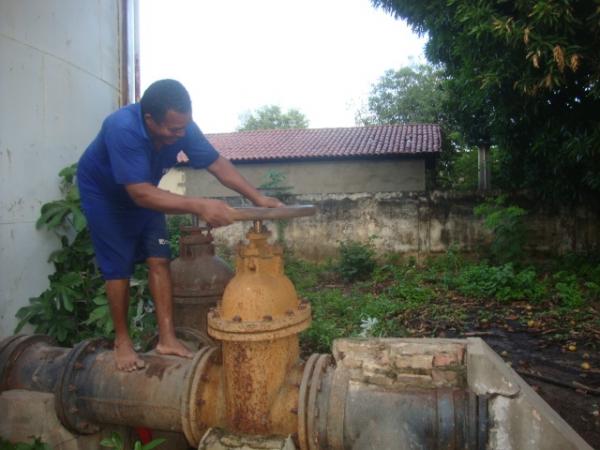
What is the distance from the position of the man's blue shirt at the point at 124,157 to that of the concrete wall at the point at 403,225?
7.83 meters

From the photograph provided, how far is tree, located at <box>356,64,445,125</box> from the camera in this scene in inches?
1017

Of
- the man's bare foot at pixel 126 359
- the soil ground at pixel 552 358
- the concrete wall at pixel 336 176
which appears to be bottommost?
the soil ground at pixel 552 358

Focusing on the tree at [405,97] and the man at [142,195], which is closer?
the man at [142,195]

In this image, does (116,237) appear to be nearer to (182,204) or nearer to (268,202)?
(182,204)

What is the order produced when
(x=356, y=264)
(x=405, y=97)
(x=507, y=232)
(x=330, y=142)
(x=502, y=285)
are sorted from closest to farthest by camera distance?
(x=502, y=285)
(x=507, y=232)
(x=356, y=264)
(x=330, y=142)
(x=405, y=97)

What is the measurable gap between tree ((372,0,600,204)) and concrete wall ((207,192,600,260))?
0.81 metres

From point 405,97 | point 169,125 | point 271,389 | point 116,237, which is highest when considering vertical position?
point 405,97

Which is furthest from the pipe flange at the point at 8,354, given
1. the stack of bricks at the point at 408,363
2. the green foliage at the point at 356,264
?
the green foliage at the point at 356,264

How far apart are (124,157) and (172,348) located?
1.01 metres

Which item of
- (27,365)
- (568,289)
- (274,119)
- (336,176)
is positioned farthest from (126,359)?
(274,119)

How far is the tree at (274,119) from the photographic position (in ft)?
122

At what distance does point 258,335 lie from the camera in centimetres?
195

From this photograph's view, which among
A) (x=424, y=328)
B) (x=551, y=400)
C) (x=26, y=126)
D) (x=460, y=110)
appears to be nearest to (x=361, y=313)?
(x=424, y=328)

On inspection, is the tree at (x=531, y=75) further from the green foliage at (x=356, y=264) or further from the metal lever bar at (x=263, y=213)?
the metal lever bar at (x=263, y=213)
